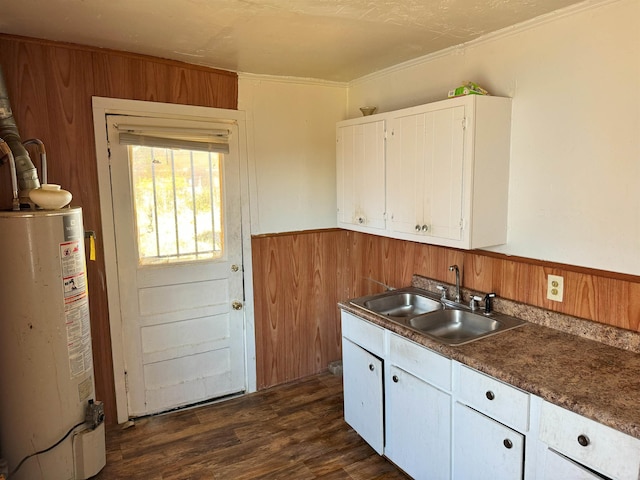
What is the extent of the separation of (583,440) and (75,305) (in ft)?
7.45

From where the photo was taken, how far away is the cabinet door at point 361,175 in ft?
8.86

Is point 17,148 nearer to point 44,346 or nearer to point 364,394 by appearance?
point 44,346

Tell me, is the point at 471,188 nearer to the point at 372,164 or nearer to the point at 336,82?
the point at 372,164

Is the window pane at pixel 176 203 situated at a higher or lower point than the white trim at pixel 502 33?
lower

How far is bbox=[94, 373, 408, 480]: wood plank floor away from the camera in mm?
2402

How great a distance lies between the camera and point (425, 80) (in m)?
2.68

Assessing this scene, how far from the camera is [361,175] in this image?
9.39ft

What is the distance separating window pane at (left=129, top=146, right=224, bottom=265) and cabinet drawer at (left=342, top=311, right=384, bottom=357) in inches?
42.4

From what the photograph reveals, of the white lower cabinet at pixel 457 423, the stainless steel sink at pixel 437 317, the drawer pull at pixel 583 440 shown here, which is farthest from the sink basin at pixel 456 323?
the drawer pull at pixel 583 440

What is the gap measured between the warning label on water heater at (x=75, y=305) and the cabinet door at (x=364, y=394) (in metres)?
1.45

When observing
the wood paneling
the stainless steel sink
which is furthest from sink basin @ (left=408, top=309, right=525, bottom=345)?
the wood paneling

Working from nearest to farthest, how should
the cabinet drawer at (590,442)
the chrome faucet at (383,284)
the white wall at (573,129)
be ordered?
the cabinet drawer at (590,442) → the white wall at (573,129) → the chrome faucet at (383,284)

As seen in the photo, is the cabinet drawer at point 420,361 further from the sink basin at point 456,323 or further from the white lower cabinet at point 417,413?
the sink basin at point 456,323

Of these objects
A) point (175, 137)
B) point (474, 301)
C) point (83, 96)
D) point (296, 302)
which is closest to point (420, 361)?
point (474, 301)
